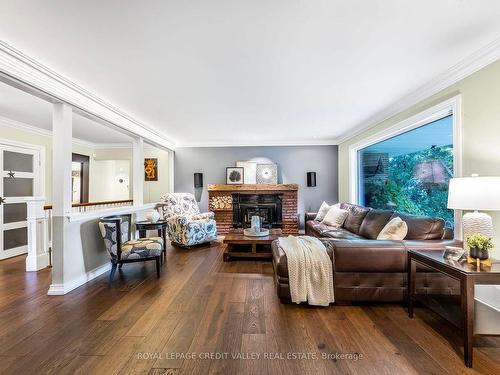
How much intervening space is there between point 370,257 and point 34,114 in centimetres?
525

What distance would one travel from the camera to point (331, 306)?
2.45 metres

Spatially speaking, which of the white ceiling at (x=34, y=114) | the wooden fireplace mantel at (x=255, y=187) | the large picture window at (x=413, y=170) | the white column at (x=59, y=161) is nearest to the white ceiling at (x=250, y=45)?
the white column at (x=59, y=161)

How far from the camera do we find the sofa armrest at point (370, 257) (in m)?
2.36

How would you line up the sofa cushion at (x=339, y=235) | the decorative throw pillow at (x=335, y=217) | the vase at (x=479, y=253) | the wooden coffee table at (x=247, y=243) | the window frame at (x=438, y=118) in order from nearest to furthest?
the vase at (x=479, y=253)
the window frame at (x=438, y=118)
the sofa cushion at (x=339, y=235)
the wooden coffee table at (x=247, y=243)
the decorative throw pillow at (x=335, y=217)

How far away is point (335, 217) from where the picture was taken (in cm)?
467

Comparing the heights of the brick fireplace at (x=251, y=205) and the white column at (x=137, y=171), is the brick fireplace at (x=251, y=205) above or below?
below

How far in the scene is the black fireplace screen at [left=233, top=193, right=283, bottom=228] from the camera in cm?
614

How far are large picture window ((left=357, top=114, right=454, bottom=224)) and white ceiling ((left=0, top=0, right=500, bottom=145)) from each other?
2.37ft

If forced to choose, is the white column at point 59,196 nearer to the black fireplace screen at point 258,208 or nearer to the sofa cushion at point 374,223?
the black fireplace screen at point 258,208

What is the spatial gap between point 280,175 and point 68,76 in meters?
4.73

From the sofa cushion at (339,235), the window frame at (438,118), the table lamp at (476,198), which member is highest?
the window frame at (438,118)

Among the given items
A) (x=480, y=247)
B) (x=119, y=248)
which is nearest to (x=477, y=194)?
(x=480, y=247)

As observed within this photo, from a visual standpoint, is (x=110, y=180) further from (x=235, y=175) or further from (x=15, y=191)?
(x=235, y=175)

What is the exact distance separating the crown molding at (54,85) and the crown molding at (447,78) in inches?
165
